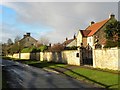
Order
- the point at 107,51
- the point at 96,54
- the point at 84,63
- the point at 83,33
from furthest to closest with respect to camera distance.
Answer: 1. the point at 83,33
2. the point at 84,63
3. the point at 96,54
4. the point at 107,51

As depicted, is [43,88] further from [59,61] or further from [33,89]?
[59,61]

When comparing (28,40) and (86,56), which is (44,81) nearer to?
(86,56)

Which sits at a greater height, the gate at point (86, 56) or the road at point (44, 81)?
the gate at point (86, 56)

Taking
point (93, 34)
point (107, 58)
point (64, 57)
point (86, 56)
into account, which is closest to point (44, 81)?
point (107, 58)

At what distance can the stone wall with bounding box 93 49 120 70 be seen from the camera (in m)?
24.6

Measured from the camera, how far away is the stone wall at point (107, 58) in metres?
24.6

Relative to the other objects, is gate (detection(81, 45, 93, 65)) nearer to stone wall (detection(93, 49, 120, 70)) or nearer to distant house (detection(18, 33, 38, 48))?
stone wall (detection(93, 49, 120, 70))

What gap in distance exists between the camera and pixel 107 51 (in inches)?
1054

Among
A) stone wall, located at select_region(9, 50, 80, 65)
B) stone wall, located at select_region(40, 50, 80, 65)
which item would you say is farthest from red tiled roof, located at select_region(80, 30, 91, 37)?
stone wall, located at select_region(40, 50, 80, 65)

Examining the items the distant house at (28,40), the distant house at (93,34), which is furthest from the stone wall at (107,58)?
the distant house at (28,40)

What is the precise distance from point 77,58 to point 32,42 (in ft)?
296

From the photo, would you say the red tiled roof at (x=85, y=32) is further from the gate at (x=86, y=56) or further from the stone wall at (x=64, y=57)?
the gate at (x=86, y=56)

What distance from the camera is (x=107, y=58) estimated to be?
26.8 meters

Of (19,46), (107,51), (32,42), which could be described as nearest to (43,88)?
(107,51)
